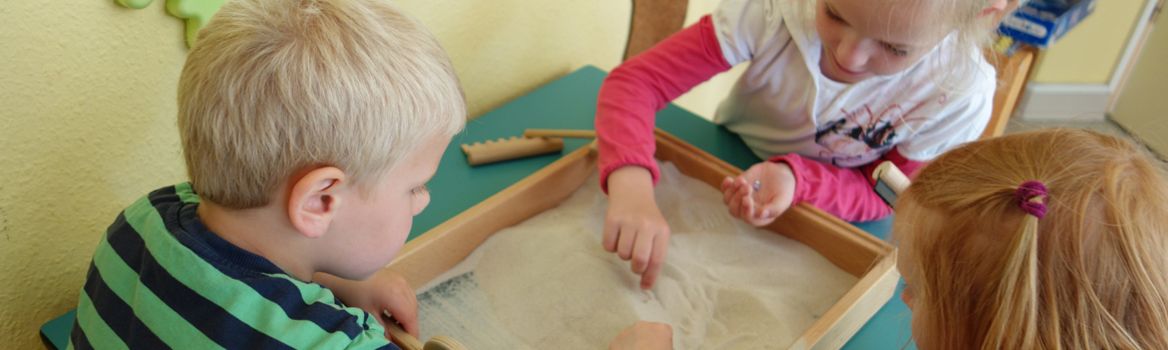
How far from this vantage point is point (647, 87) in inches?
42.1

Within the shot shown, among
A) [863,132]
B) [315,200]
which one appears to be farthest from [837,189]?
[315,200]

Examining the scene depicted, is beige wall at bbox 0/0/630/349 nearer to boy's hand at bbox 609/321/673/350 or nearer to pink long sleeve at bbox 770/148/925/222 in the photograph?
boy's hand at bbox 609/321/673/350

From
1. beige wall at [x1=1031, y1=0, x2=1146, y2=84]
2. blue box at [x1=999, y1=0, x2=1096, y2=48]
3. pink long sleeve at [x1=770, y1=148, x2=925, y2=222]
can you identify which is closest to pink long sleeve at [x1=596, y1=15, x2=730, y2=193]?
pink long sleeve at [x1=770, y1=148, x2=925, y2=222]

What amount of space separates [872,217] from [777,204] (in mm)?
169

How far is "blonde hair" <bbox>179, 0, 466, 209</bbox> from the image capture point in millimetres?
544

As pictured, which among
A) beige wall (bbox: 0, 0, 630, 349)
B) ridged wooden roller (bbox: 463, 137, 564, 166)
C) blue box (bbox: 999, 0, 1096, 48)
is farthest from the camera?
blue box (bbox: 999, 0, 1096, 48)

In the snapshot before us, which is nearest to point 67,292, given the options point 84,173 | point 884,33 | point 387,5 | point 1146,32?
point 84,173

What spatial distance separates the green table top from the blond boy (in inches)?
10.1

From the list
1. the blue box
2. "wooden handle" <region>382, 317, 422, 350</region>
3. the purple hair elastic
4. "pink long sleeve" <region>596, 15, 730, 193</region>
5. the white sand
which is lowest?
the blue box

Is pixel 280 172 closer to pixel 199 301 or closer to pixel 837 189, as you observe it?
pixel 199 301

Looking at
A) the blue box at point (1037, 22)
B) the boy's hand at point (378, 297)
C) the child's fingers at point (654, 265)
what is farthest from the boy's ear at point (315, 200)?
the blue box at point (1037, 22)

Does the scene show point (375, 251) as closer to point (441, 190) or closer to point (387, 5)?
point (387, 5)

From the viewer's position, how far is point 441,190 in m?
0.99

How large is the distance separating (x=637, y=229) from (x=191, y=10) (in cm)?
51
